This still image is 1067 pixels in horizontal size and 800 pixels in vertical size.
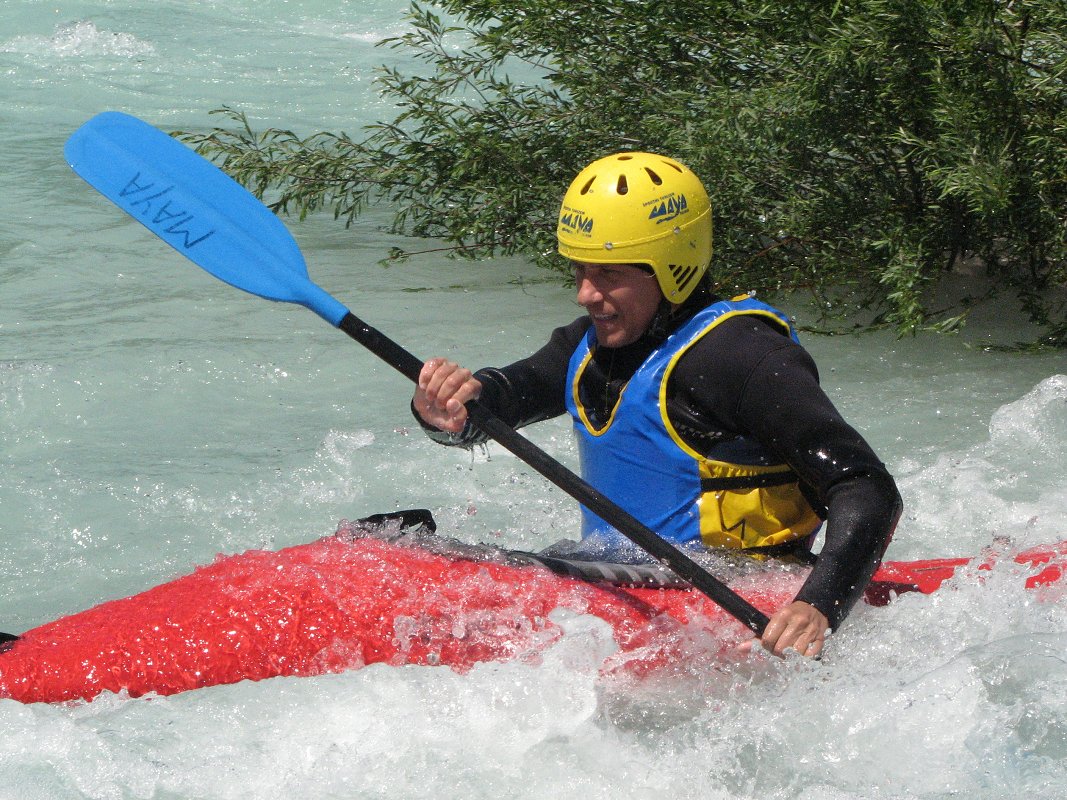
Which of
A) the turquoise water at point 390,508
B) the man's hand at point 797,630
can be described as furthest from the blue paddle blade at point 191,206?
the man's hand at point 797,630

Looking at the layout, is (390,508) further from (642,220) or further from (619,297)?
(642,220)

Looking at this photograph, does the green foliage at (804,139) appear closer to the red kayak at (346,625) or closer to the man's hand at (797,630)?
the red kayak at (346,625)

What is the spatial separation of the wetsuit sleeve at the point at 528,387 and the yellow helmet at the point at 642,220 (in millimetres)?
298

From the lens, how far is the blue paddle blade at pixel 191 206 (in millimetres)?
3475

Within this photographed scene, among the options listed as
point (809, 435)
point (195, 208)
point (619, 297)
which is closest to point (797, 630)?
point (809, 435)

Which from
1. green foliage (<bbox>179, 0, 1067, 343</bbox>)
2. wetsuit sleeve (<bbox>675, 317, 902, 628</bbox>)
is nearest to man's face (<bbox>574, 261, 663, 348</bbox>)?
wetsuit sleeve (<bbox>675, 317, 902, 628</bbox>)

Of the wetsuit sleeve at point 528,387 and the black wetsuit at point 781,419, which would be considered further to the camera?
the wetsuit sleeve at point 528,387

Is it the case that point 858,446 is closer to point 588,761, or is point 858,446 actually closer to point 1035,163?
point 588,761

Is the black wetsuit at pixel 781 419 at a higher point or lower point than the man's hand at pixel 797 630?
higher

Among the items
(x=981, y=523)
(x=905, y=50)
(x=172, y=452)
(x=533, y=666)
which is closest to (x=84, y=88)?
(x=172, y=452)

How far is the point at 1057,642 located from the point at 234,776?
191 centimetres

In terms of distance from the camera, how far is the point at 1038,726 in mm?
2992

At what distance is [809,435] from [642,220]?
2.04ft

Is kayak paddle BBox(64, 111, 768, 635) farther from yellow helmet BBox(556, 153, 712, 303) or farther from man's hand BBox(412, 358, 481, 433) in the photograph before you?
yellow helmet BBox(556, 153, 712, 303)
